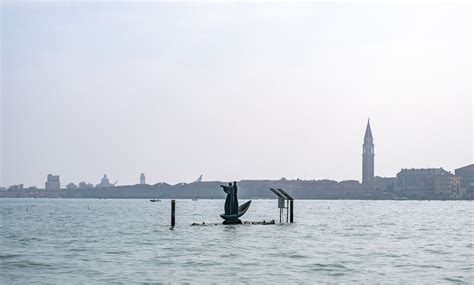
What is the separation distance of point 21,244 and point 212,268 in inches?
739

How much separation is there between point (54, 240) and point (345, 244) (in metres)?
19.1

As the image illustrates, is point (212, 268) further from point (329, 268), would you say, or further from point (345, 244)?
point (345, 244)

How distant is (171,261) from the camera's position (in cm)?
3503

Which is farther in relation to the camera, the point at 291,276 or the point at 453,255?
the point at 453,255

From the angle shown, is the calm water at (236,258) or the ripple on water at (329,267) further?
the ripple on water at (329,267)

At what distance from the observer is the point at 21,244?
46.6 meters

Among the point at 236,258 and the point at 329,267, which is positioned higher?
the point at 236,258

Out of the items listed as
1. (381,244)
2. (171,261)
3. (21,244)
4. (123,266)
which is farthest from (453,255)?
(21,244)

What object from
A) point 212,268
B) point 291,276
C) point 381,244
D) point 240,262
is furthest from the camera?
point 381,244

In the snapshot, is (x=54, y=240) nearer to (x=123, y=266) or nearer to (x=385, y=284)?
(x=123, y=266)

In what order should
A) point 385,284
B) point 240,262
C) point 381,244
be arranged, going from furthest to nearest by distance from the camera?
point 381,244 → point 240,262 → point 385,284

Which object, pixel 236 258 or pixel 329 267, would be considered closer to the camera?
pixel 329 267

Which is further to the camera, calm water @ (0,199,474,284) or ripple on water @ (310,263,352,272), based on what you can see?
ripple on water @ (310,263,352,272)

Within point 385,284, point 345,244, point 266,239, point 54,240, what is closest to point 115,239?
point 54,240
